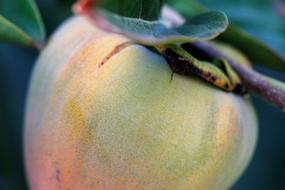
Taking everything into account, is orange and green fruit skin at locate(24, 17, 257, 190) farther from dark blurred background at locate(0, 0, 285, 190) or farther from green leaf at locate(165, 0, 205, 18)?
dark blurred background at locate(0, 0, 285, 190)

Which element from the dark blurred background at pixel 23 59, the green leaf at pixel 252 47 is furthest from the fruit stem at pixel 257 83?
the dark blurred background at pixel 23 59

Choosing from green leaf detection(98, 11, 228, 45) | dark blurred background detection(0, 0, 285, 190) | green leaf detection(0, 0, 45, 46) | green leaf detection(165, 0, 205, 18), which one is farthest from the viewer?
dark blurred background detection(0, 0, 285, 190)

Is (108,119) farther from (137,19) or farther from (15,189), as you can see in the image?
(15,189)

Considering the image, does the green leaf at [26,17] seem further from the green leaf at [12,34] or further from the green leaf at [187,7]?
the green leaf at [187,7]

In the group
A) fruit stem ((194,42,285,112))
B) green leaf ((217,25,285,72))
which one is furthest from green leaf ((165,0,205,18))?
fruit stem ((194,42,285,112))

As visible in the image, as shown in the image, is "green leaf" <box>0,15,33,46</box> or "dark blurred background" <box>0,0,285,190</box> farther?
"dark blurred background" <box>0,0,285,190</box>

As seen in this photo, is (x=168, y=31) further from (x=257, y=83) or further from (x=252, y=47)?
(x=252, y=47)

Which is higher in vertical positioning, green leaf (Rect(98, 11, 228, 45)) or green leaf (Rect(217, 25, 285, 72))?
green leaf (Rect(98, 11, 228, 45))
